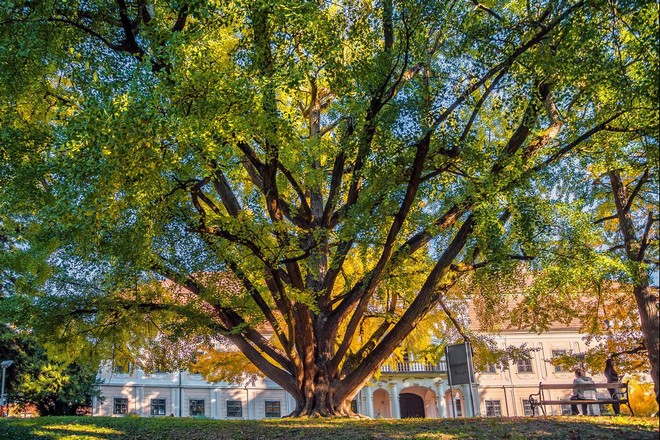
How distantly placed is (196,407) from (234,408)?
2.45 metres

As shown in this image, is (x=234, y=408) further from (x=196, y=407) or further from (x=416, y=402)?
(x=416, y=402)

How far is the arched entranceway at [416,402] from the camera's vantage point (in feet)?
120

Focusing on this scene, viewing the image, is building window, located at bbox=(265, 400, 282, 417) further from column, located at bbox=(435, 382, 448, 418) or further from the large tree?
the large tree

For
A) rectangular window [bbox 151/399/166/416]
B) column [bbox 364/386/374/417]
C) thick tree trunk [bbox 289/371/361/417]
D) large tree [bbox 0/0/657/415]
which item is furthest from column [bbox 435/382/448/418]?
thick tree trunk [bbox 289/371/361/417]

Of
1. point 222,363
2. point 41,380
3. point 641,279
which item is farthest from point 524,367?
point 41,380

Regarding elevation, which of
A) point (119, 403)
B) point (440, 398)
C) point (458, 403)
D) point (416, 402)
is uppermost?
point (119, 403)

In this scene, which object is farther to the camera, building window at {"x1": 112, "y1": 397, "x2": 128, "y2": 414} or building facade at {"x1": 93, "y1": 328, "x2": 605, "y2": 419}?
building window at {"x1": 112, "y1": 397, "x2": 128, "y2": 414}

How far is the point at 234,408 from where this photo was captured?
3688 cm

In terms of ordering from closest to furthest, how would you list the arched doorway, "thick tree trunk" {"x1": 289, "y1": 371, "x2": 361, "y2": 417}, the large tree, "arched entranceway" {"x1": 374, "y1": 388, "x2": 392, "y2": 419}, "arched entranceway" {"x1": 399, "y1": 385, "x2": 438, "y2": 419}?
1. the large tree
2. "thick tree trunk" {"x1": 289, "y1": 371, "x2": 361, "y2": 417}
3. "arched entranceway" {"x1": 399, "y1": 385, "x2": 438, "y2": 419}
4. "arched entranceway" {"x1": 374, "y1": 388, "x2": 392, "y2": 419}
5. the arched doorway

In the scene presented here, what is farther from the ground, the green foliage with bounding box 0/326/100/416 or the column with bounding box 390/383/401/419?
the green foliage with bounding box 0/326/100/416

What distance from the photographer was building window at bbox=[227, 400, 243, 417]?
36688 mm

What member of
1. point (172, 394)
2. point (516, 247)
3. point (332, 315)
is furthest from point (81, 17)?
point (172, 394)

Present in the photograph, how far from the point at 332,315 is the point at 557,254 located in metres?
5.07

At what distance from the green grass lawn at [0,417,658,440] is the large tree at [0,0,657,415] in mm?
2551
